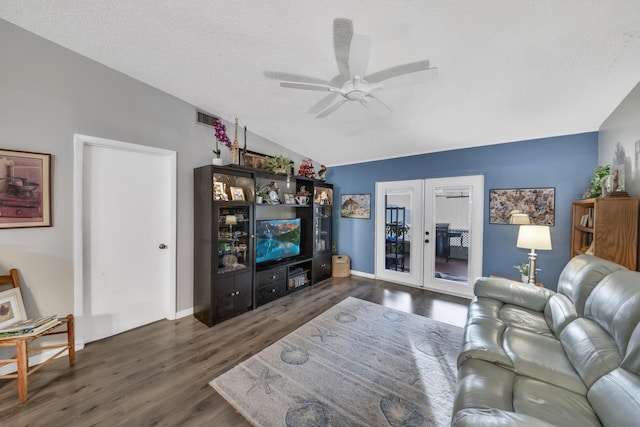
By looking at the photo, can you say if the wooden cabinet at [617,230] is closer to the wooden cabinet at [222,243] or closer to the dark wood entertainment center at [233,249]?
the dark wood entertainment center at [233,249]

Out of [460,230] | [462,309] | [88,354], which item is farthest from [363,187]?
[88,354]

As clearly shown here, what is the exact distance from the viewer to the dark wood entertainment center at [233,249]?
2889mm

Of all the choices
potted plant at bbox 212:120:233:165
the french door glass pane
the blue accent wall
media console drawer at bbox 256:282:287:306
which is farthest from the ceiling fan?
media console drawer at bbox 256:282:287:306

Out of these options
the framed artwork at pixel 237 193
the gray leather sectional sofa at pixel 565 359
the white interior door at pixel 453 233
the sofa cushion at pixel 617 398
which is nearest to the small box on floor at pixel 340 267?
the white interior door at pixel 453 233

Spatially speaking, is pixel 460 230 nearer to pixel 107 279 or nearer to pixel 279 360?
pixel 279 360

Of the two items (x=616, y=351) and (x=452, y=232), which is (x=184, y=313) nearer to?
(x=616, y=351)

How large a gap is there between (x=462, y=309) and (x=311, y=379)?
251 centimetres

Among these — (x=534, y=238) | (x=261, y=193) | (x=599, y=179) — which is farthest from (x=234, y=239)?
(x=599, y=179)

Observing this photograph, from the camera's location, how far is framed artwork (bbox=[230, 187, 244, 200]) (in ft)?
10.6

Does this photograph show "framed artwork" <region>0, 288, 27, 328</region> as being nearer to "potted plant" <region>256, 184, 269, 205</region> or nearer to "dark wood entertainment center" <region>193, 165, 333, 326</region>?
"dark wood entertainment center" <region>193, 165, 333, 326</region>

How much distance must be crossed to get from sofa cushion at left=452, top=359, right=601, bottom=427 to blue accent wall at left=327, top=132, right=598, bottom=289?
2710 millimetres

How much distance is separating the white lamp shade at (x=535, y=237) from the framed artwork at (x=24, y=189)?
16.2 ft

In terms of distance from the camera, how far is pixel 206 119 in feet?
10.5

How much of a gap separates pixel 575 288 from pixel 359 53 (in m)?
2.31
